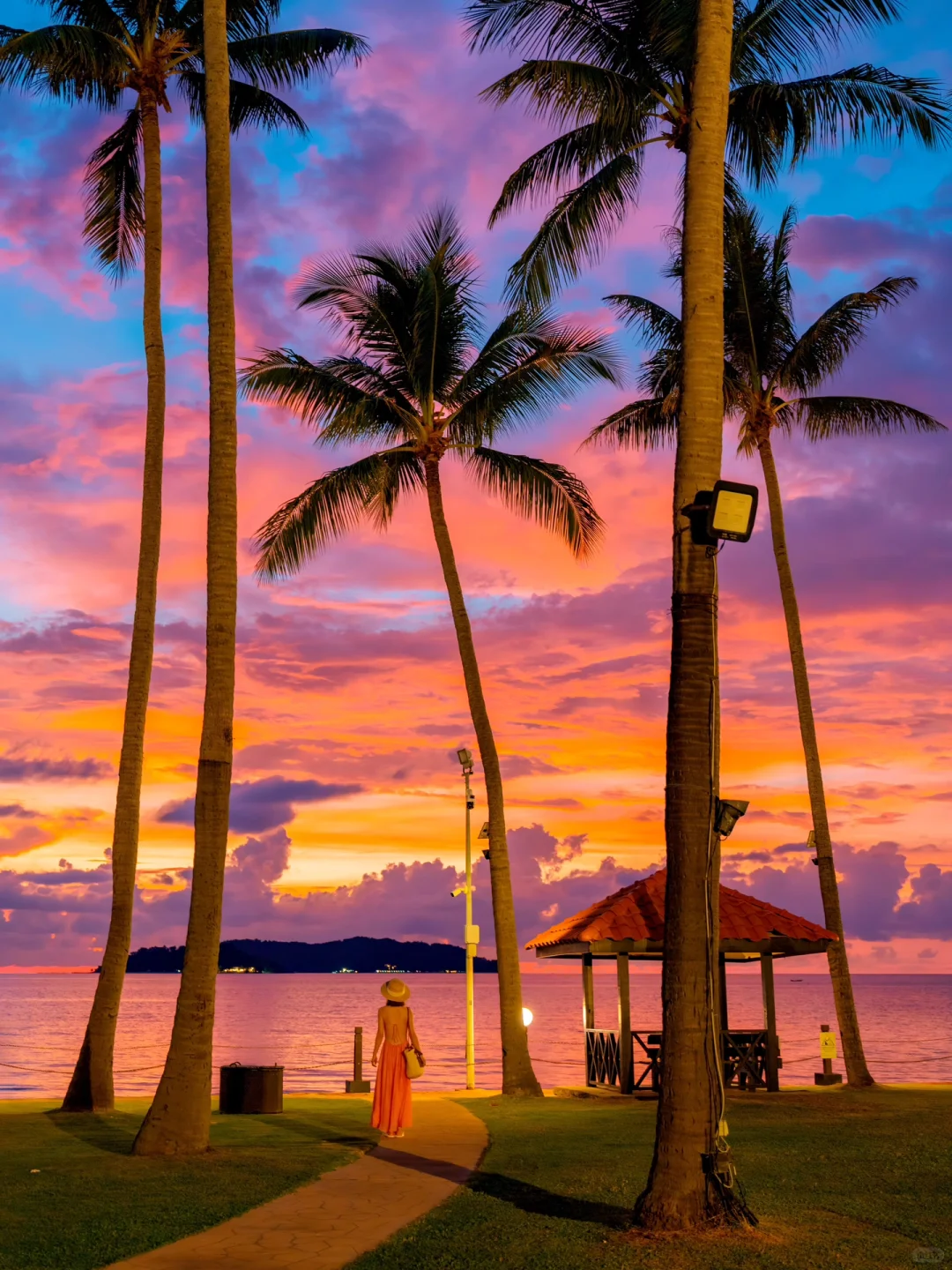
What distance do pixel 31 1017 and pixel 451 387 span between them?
112575mm

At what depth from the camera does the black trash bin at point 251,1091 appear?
16875mm

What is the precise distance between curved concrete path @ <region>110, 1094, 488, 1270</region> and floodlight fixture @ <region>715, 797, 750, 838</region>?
3558 mm

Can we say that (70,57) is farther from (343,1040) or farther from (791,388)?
(343,1040)

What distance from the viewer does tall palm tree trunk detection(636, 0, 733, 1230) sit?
28.1 feet

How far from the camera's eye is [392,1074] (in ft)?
45.0

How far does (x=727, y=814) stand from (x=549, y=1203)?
10.6 feet

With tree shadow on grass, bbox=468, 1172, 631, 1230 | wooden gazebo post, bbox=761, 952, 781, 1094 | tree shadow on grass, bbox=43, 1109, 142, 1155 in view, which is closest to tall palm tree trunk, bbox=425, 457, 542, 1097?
wooden gazebo post, bbox=761, 952, 781, 1094

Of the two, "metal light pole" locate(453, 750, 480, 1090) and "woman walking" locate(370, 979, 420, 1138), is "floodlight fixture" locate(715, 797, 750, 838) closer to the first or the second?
"woman walking" locate(370, 979, 420, 1138)

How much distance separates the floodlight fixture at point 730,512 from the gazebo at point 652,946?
39.1 ft

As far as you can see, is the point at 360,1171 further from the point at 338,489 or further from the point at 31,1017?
the point at 31,1017

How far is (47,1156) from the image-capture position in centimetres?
1251

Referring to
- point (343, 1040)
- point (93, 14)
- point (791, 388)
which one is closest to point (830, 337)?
point (791, 388)

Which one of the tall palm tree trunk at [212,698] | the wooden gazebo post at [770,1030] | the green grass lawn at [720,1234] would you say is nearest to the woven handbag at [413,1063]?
the green grass lawn at [720,1234]

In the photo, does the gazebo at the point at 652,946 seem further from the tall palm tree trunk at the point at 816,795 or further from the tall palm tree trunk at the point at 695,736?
the tall palm tree trunk at the point at 695,736
